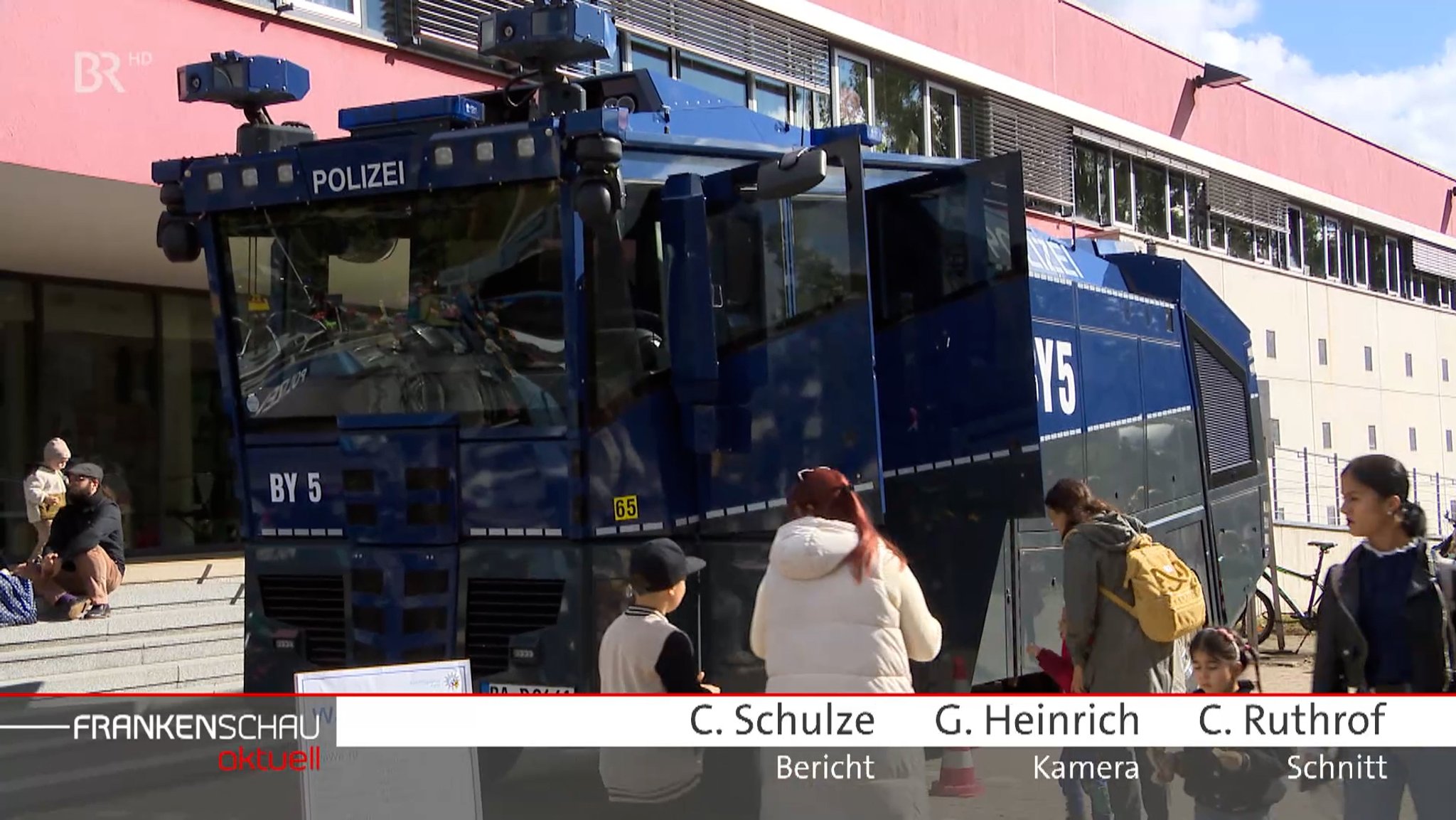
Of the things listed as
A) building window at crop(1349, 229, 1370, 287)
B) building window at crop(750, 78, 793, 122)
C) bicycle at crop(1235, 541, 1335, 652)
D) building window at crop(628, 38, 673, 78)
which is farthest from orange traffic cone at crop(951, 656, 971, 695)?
building window at crop(1349, 229, 1370, 287)

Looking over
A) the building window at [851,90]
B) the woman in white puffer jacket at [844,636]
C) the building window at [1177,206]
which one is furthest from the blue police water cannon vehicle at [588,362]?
the building window at [1177,206]

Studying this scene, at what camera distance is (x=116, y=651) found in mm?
10836

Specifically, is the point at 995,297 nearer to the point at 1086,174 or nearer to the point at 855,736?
the point at 855,736

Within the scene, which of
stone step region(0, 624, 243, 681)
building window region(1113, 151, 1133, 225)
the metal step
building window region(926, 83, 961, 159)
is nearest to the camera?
stone step region(0, 624, 243, 681)

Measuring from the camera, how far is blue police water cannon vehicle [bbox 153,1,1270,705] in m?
6.25

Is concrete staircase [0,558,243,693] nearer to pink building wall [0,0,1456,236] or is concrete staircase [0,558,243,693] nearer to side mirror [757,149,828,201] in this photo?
pink building wall [0,0,1456,236]

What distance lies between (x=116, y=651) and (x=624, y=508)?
20.4 feet

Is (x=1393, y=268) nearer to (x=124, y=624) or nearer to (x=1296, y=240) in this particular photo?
(x=1296, y=240)

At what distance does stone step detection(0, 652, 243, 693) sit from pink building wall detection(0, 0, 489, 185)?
11.8ft

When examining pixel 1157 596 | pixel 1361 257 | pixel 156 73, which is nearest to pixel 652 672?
pixel 1157 596

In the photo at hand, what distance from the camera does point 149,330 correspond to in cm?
1509

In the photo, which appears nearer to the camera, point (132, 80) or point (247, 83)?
point (247, 83)

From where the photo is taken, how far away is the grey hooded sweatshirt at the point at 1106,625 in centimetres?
579
